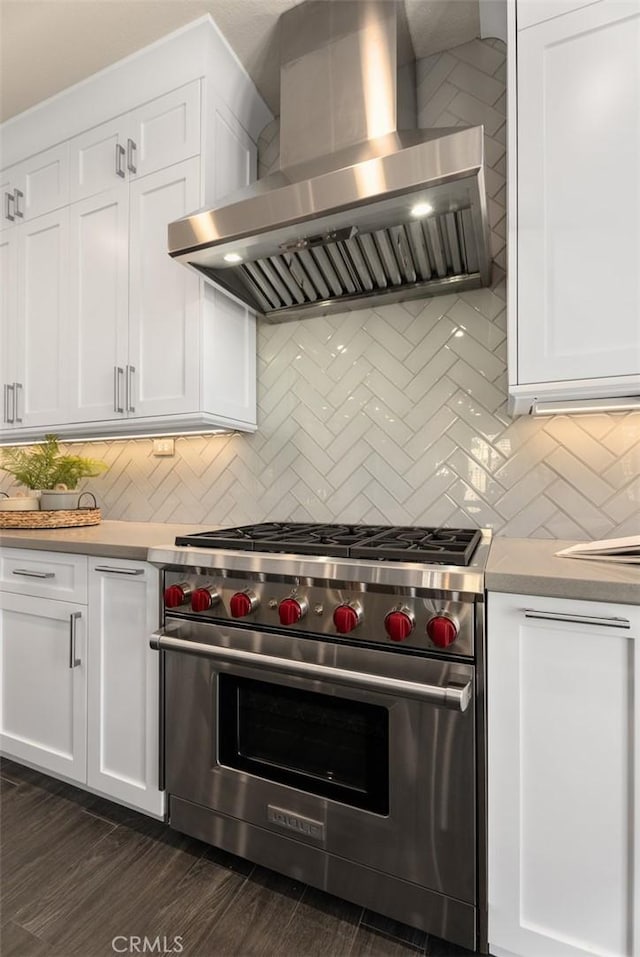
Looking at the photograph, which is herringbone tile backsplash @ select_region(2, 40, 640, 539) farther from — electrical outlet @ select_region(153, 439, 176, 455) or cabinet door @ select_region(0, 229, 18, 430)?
cabinet door @ select_region(0, 229, 18, 430)

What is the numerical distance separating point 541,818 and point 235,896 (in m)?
0.85

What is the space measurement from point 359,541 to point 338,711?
46cm

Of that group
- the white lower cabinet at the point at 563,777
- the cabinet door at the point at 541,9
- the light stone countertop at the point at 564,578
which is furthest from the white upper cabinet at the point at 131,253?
the white lower cabinet at the point at 563,777

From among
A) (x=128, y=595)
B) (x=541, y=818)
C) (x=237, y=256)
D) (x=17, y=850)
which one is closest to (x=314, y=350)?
(x=237, y=256)

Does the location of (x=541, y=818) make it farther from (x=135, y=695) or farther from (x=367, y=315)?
(x=367, y=315)

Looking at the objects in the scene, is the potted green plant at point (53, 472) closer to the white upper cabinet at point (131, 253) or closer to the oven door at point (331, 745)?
the white upper cabinet at point (131, 253)

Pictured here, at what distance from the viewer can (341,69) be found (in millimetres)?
1608

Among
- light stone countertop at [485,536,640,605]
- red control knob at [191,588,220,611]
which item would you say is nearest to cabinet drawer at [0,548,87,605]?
red control knob at [191,588,220,611]

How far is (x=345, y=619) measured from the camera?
1.17m

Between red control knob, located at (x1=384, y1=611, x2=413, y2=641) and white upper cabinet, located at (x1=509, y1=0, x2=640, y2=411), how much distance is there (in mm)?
682

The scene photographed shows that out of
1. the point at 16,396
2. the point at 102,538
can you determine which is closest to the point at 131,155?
the point at 16,396

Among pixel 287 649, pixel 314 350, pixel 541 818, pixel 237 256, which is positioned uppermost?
pixel 237 256

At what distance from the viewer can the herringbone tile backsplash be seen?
5.25 ft

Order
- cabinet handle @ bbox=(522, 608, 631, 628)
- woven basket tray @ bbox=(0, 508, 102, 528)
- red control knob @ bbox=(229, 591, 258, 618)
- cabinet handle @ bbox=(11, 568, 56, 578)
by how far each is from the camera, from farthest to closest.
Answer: woven basket tray @ bbox=(0, 508, 102, 528) → cabinet handle @ bbox=(11, 568, 56, 578) → red control knob @ bbox=(229, 591, 258, 618) → cabinet handle @ bbox=(522, 608, 631, 628)
